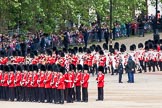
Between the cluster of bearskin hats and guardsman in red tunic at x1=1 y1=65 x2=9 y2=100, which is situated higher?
the cluster of bearskin hats

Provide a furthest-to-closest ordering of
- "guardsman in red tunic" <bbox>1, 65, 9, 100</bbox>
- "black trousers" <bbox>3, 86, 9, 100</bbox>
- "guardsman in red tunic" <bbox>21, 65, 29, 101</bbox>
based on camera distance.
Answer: "black trousers" <bbox>3, 86, 9, 100</bbox>
"guardsman in red tunic" <bbox>1, 65, 9, 100</bbox>
"guardsman in red tunic" <bbox>21, 65, 29, 101</bbox>

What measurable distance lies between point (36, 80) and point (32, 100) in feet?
3.36

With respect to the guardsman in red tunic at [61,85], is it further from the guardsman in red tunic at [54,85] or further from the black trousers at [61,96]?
the guardsman in red tunic at [54,85]

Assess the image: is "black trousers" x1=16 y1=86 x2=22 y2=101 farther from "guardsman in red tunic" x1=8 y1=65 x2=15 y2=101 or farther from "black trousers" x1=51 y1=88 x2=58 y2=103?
"black trousers" x1=51 y1=88 x2=58 y2=103

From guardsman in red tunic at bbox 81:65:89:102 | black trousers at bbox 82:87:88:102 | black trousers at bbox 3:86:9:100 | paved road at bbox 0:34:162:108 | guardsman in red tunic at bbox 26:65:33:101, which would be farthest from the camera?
black trousers at bbox 3:86:9:100

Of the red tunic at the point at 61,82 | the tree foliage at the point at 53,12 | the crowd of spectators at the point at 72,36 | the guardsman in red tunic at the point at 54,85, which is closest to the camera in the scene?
the red tunic at the point at 61,82

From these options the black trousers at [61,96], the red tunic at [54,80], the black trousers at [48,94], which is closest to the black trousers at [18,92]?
the black trousers at [48,94]

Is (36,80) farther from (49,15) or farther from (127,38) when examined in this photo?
(127,38)

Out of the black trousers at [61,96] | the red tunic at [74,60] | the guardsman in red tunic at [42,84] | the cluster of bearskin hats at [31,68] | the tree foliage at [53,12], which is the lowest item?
the black trousers at [61,96]

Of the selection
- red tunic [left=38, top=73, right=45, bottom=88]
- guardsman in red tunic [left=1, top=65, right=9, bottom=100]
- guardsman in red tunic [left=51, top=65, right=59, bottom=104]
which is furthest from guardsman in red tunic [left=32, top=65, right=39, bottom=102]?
guardsman in red tunic [left=1, top=65, right=9, bottom=100]

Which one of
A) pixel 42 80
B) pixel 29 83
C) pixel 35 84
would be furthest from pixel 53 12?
pixel 42 80

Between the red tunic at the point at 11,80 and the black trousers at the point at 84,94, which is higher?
the red tunic at the point at 11,80

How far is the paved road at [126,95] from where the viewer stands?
30994 mm

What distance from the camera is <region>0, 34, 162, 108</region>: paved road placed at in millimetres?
30994
